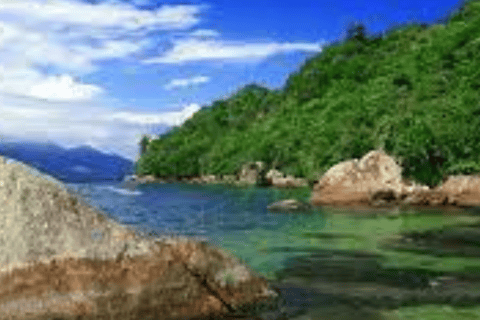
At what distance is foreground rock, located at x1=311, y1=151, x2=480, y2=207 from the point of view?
30.4m

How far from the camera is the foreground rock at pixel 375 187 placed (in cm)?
3038

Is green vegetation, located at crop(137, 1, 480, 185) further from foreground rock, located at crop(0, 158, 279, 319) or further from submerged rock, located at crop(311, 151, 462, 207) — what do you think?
foreground rock, located at crop(0, 158, 279, 319)

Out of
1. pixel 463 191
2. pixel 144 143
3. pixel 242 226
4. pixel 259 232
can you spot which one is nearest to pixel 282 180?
pixel 463 191

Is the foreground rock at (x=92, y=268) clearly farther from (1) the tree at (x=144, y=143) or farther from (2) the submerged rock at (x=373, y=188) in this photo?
(1) the tree at (x=144, y=143)

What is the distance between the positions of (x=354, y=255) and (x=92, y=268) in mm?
7673

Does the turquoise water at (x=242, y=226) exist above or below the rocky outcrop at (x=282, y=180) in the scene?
below

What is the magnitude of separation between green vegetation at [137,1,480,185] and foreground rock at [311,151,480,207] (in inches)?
161

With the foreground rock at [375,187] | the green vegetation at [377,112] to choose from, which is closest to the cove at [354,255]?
the foreground rock at [375,187]

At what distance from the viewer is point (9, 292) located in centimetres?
818

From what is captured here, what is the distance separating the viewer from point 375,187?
31141 mm

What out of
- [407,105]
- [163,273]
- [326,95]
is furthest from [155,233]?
[326,95]

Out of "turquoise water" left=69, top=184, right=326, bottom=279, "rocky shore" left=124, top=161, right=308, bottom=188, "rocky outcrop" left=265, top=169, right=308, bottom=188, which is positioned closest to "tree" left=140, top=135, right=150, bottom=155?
"rocky shore" left=124, top=161, right=308, bottom=188

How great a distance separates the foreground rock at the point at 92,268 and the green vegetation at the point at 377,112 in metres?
27.8

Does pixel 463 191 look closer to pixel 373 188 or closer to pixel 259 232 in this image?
pixel 373 188
